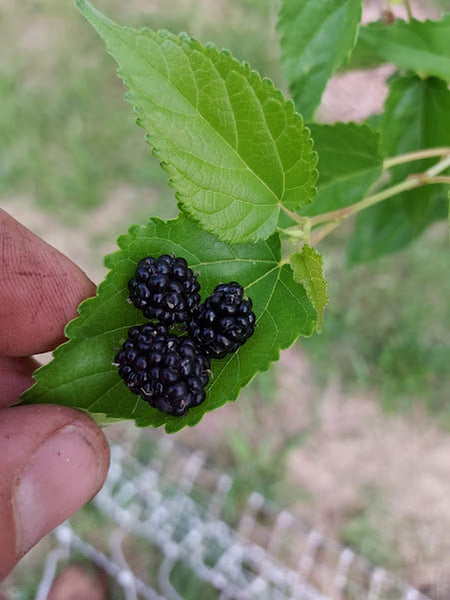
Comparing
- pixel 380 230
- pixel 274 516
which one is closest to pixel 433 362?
pixel 274 516

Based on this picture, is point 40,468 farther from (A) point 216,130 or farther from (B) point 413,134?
(B) point 413,134

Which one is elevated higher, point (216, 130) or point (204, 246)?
point (216, 130)

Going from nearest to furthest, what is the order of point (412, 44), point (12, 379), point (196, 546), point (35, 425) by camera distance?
point (35, 425) → point (412, 44) → point (12, 379) → point (196, 546)

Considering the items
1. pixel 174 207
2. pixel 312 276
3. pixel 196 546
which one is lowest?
pixel 196 546

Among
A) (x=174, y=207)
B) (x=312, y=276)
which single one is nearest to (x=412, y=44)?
(x=312, y=276)

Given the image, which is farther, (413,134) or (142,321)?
(413,134)

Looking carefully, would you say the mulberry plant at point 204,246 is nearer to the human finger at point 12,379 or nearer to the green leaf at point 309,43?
the green leaf at point 309,43

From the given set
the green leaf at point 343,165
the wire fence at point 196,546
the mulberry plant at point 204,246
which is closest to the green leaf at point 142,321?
the mulberry plant at point 204,246

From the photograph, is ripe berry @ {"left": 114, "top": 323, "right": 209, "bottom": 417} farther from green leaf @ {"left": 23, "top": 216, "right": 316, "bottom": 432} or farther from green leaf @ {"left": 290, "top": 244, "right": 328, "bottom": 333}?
green leaf @ {"left": 290, "top": 244, "right": 328, "bottom": 333}

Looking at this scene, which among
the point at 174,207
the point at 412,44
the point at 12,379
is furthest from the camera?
the point at 174,207
